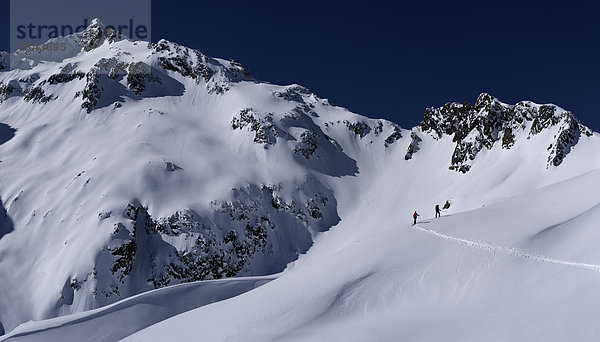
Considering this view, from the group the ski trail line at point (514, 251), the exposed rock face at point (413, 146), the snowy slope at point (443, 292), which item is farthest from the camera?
the exposed rock face at point (413, 146)

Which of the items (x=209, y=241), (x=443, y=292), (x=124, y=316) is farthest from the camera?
(x=209, y=241)

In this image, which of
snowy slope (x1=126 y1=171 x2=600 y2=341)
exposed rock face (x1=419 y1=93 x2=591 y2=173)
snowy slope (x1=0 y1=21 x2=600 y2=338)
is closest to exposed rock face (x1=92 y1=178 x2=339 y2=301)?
snowy slope (x1=0 y1=21 x2=600 y2=338)

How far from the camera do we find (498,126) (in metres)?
93.4

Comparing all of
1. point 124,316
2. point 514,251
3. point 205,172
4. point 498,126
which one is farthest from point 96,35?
point 514,251

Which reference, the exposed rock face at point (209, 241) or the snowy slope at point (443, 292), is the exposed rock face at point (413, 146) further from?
the snowy slope at point (443, 292)

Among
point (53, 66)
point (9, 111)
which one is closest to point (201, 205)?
point (9, 111)

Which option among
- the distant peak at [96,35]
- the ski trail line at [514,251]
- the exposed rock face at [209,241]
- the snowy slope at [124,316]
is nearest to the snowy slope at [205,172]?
the exposed rock face at [209,241]

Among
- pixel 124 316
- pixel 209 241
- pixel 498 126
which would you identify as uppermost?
pixel 498 126

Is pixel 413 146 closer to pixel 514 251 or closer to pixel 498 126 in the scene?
pixel 498 126

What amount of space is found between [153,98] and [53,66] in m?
59.9

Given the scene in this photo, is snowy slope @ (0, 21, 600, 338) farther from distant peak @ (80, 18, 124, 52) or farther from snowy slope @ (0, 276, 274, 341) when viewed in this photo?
distant peak @ (80, 18, 124, 52)

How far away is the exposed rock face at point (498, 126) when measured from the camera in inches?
2990

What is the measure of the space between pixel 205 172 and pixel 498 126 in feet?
226

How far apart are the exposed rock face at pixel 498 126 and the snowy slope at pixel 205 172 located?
0.34m
